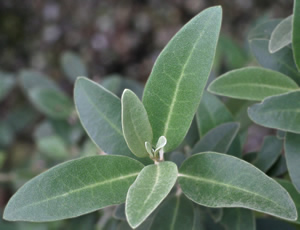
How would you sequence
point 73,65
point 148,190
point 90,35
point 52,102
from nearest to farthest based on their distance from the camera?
point 148,190, point 52,102, point 73,65, point 90,35

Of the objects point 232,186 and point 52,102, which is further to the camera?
point 52,102

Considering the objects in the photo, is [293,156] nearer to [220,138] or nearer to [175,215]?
[220,138]

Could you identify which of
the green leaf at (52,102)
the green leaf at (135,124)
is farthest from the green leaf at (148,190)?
the green leaf at (52,102)

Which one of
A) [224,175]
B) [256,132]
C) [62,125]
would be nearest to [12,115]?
[62,125]

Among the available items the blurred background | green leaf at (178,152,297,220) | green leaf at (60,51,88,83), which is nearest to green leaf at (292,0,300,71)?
green leaf at (178,152,297,220)

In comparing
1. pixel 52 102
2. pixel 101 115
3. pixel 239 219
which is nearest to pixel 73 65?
pixel 52 102

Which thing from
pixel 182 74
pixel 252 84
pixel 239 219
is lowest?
pixel 239 219

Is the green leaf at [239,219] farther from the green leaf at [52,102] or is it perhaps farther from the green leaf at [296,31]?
the green leaf at [52,102]
